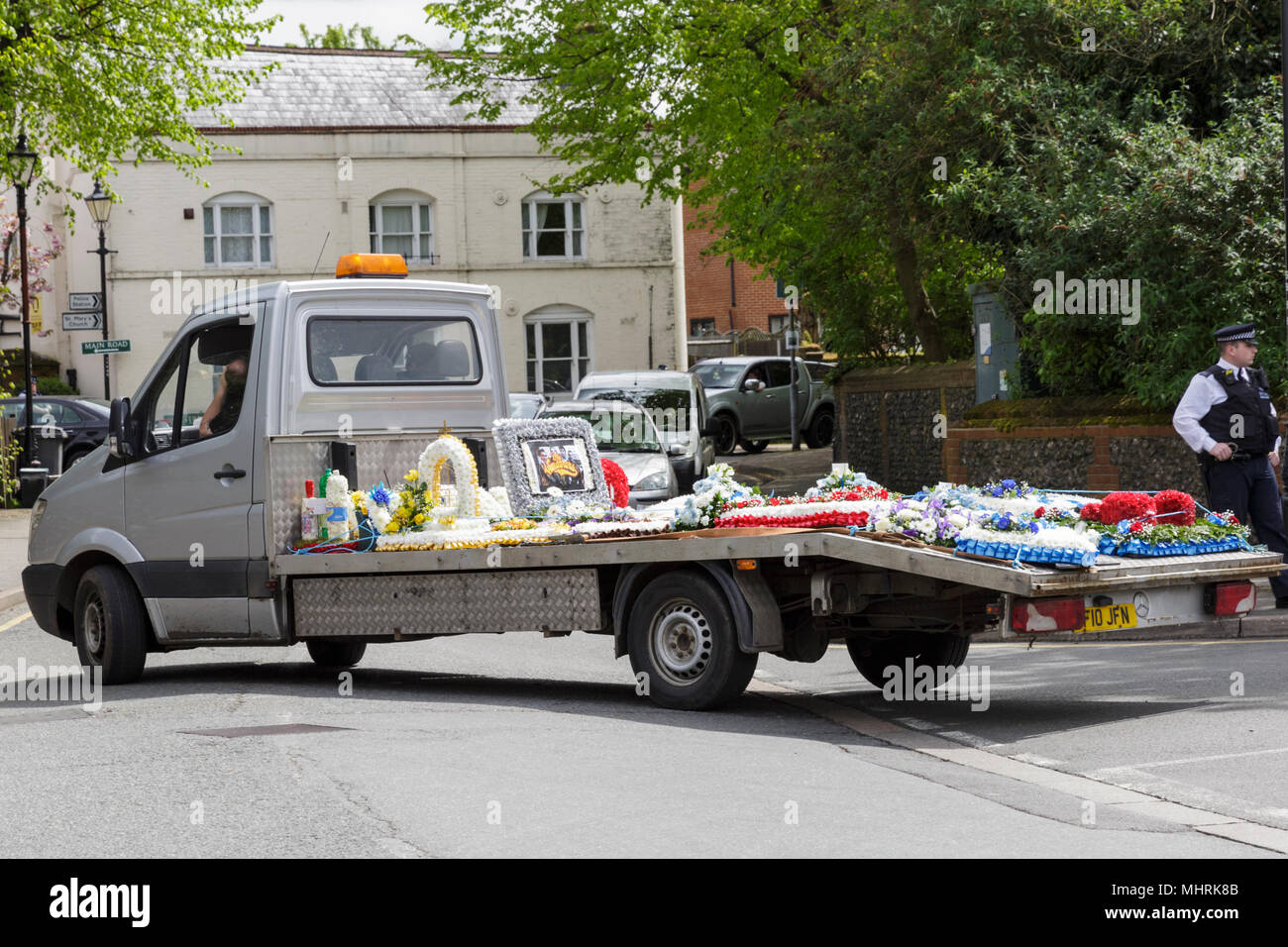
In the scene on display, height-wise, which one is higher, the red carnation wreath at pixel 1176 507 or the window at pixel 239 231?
the window at pixel 239 231

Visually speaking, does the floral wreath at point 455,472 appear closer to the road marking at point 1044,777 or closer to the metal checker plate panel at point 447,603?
the metal checker plate panel at point 447,603

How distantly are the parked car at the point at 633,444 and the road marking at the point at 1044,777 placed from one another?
862cm

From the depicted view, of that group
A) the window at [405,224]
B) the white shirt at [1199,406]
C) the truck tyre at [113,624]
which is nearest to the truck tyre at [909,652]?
the white shirt at [1199,406]

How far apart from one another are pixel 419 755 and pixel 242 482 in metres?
3.29

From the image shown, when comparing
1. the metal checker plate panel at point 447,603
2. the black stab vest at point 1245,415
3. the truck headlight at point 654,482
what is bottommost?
the metal checker plate panel at point 447,603

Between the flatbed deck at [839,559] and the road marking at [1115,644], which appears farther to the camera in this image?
the road marking at [1115,644]

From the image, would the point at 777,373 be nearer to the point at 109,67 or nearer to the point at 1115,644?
the point at 109,67

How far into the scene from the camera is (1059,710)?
9391mm

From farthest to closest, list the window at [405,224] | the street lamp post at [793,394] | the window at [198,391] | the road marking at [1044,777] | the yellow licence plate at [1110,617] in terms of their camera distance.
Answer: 1. the window at [405,224]
2. the street lamp post at [793,394]
3. the window at [198,391]
4. the yellow licence plate at [1110,617]
5. the road marking at [1044,777]

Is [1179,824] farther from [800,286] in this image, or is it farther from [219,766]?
[800,286]

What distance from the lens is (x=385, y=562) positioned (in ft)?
33.5

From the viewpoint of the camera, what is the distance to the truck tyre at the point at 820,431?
1369 inches

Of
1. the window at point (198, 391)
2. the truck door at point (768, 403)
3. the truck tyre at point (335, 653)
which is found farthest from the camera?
the truck door at point (768, 403)

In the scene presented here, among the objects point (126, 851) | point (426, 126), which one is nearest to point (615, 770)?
point (126, 851)
